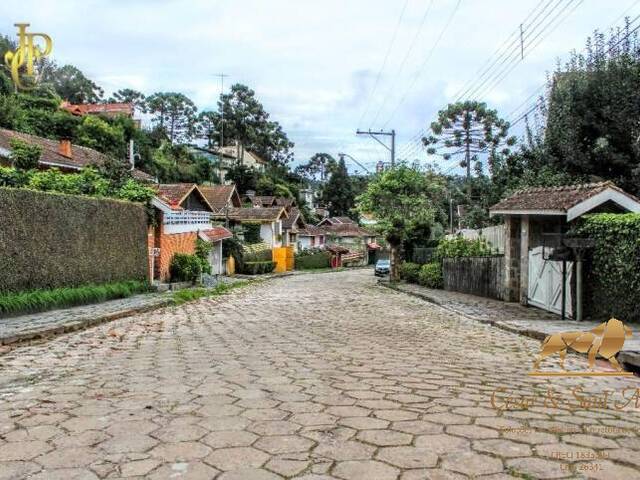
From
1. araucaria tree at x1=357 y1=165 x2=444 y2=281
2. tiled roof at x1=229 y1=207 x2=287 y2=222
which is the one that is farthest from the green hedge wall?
tiled roof at x1=229 y1=207 x2=287 y2=222

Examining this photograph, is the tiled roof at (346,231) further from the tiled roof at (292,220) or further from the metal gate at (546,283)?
the metal gate at (546,283)

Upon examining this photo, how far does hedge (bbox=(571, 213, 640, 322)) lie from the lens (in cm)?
1066

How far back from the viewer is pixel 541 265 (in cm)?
1498

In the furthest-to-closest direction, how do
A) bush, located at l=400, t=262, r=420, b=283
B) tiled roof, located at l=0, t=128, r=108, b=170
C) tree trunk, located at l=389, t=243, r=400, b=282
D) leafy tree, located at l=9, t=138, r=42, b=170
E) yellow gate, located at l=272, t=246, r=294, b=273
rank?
1. yellow gate, located at l=272, t=246, r=294, b=273
2. tree trunk, located at l=389, t=243, r=400, b=282
3. bush, located at l=400, t=262, r=420, b=283
4. tiled roof, located at l=0, t=128, r=108, b=170
5. leafy tree, located at l=9, t=138, r=42, b=170

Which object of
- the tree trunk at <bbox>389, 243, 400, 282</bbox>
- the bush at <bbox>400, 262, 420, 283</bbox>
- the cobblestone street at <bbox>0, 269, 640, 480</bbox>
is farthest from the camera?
the tree trunk at <bbox>389, 243, 400, 282</bbox>

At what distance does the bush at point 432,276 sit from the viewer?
2591 centimetres

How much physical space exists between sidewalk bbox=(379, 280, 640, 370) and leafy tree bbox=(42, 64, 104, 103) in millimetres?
75512

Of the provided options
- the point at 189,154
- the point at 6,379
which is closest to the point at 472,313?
the point at 6,379

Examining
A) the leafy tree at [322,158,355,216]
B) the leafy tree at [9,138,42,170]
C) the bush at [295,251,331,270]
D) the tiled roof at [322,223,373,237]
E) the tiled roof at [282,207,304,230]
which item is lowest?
the bush at [295,251,331,270]

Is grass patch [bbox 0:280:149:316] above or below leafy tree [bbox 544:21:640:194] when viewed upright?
below

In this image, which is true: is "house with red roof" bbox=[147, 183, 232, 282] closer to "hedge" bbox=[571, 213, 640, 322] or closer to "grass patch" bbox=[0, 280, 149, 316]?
"grass patch" bbox=[0, 280, 149, 316]

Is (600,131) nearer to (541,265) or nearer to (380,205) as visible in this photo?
(541,265)

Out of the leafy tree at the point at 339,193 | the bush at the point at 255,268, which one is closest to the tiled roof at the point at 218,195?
the bush at the point at 255,268

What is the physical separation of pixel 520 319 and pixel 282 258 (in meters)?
41.9
